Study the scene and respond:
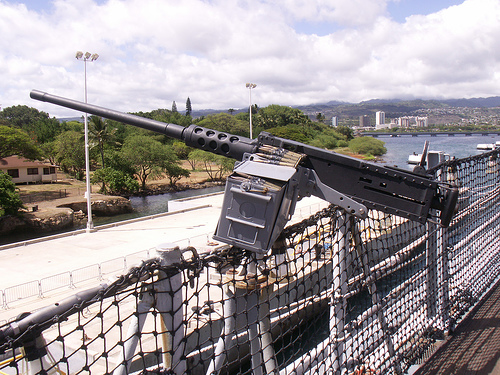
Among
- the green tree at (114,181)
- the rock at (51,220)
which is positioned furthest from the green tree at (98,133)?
the rock at (51,220)

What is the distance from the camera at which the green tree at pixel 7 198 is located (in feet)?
87.9

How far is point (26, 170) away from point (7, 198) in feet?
47.4

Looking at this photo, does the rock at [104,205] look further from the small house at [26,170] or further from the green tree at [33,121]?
the green tree at [33,121]

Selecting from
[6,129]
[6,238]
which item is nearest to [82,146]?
[6,129]

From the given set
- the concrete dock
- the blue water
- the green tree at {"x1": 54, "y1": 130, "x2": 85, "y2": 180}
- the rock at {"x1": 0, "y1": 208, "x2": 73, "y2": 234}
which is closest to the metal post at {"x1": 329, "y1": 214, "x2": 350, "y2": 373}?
the blue water

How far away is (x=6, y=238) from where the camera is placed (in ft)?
89.3

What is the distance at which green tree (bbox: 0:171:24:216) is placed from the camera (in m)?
26.8

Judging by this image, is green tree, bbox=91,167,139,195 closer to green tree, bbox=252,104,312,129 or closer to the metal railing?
green tree, bbox=252,104,312,129

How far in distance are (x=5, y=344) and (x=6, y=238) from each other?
98.8 ft

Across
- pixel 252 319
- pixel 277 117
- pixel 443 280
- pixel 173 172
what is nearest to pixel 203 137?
pixel 252 319

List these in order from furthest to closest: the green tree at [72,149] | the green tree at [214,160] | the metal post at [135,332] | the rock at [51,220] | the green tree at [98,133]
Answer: the green tree at [214,160], the green tree at [72,149], the green tree at [98,133], the rock at [51,220], the metal post at [135,332]

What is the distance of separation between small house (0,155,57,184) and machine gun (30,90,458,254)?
41014 millimetres

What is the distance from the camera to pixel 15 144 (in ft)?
114

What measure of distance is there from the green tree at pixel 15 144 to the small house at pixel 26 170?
2859 millimetres
